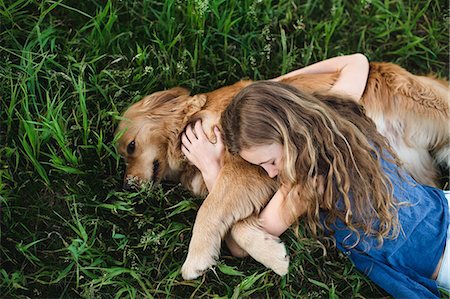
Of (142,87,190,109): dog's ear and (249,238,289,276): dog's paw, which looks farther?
(142,87,190,109): dog's ear

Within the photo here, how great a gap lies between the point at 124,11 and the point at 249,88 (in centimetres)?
169

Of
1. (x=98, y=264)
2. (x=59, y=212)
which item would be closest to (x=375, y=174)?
(x=98, y=264)

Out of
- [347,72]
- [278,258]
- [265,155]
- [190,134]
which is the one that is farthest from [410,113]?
[190,134]

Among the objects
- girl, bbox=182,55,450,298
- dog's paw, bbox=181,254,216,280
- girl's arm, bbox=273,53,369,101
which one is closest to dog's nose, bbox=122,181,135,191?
dog's paw, bbox=181,254,216,280

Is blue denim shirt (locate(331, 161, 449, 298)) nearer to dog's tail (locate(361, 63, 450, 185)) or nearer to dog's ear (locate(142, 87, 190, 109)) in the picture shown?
dog's tail (locate(361, 63, 450, 185))

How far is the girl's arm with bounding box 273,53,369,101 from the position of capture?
4193 millimetres

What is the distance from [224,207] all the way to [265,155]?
0.49 m

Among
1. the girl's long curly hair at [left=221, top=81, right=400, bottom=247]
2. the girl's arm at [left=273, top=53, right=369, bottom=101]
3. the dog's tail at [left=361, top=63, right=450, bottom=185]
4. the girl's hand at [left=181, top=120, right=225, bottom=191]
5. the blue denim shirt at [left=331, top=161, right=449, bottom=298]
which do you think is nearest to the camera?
the girl's long curly hair at [left=221, top=81, right=400, bottom=247]

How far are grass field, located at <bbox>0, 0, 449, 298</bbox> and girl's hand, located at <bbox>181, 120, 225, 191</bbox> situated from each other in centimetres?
27

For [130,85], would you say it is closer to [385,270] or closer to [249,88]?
[249,88]

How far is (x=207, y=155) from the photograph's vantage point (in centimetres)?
407

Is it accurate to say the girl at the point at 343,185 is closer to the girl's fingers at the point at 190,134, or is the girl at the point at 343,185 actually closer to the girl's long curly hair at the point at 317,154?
the girl's long curly hair at the point at 317,154

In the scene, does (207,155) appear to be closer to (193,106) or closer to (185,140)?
(185,140)

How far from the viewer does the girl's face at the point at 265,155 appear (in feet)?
11.7
